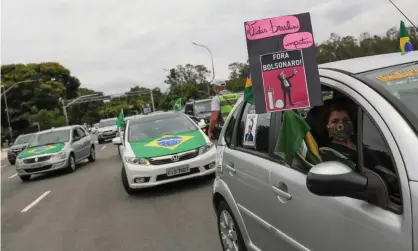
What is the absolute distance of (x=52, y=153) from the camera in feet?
44.9

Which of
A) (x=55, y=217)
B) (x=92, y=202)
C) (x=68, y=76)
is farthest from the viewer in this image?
(x=68, y=76)

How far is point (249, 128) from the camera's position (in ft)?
12.2

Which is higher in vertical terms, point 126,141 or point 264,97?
point 264,97

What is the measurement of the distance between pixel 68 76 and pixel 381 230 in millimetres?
84987

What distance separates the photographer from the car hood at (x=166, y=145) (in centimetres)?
814

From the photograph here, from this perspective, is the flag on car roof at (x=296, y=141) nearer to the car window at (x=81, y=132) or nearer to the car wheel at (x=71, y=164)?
the car wheel at (x=71, y=164)

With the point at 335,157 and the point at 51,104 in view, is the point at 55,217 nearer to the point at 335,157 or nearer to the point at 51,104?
the point at 335,157

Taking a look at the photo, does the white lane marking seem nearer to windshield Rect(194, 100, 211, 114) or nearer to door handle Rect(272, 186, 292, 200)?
door handle Rect(272, 186, 292, 200)

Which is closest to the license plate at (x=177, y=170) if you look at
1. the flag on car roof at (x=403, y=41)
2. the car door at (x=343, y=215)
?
the flag on car roof at (x=403, y=41)

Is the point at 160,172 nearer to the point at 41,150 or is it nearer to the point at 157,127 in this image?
the point at 157,127

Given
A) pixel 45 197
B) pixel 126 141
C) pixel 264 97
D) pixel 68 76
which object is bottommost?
pixel 45 197

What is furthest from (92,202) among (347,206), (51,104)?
(51,104)

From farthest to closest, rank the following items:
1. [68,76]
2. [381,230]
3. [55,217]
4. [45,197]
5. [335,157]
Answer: [68,76]
[45,197]
[55,217]
[335,157]
[381,230]

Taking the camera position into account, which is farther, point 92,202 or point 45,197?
point 45,197
